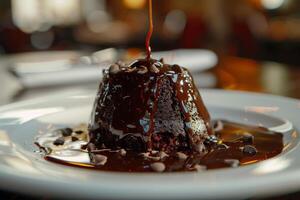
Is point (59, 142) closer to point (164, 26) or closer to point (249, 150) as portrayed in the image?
point (249, 150)

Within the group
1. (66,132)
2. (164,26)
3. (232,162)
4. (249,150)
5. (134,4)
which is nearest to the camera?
(232,162)

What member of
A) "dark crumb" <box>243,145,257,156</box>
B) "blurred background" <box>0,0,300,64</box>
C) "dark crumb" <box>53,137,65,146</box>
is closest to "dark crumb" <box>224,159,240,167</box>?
"dark crumb" <box>243,145,257,156</box>

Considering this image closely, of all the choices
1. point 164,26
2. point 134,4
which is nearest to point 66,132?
point 164,26

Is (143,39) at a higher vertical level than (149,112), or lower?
lower

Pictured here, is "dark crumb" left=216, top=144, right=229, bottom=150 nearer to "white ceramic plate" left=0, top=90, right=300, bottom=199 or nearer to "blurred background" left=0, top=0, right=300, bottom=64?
"white ceramic plate" left=0, top=90, right=300, bottom=199

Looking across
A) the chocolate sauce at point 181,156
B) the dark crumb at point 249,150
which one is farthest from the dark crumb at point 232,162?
the dark crumb at point 249,150

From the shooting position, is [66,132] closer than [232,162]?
No
